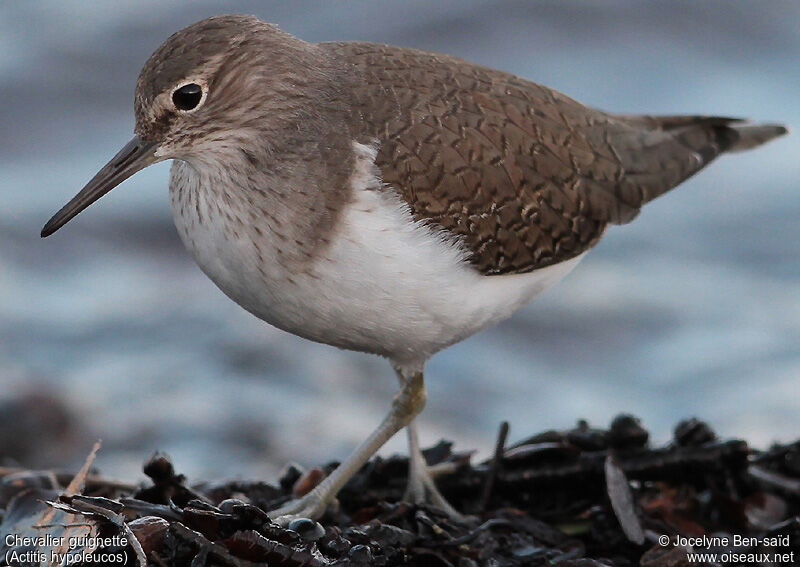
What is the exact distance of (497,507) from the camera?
4695 mm

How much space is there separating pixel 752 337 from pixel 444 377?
2.44m

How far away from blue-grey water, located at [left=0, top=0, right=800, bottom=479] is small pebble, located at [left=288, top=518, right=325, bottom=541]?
292 centimetres

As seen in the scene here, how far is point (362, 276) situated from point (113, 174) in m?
1.01

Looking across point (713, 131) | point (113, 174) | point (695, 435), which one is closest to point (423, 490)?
point (695, 435)

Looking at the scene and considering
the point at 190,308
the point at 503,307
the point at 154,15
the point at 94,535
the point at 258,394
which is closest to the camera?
the point at 94,535

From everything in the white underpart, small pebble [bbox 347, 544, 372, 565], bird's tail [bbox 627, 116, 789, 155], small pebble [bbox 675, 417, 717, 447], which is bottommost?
small pebble [bbox 347, 544, 372, 565]

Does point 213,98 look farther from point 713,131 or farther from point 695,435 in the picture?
point 713,131

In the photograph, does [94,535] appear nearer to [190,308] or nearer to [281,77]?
[281,77]

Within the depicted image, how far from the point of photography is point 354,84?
4148 millimetres

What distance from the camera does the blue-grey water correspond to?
7.07 m

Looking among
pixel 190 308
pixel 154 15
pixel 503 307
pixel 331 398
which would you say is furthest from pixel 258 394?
→ pixel 154 15

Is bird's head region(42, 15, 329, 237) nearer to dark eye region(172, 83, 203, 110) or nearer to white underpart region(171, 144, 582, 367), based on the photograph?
dark eye region(172, 83, 203, 110)

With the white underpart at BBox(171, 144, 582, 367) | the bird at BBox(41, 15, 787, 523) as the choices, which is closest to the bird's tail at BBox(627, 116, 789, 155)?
the bird at BBox(41, 15, 787, 523)

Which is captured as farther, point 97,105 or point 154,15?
point 154,15
